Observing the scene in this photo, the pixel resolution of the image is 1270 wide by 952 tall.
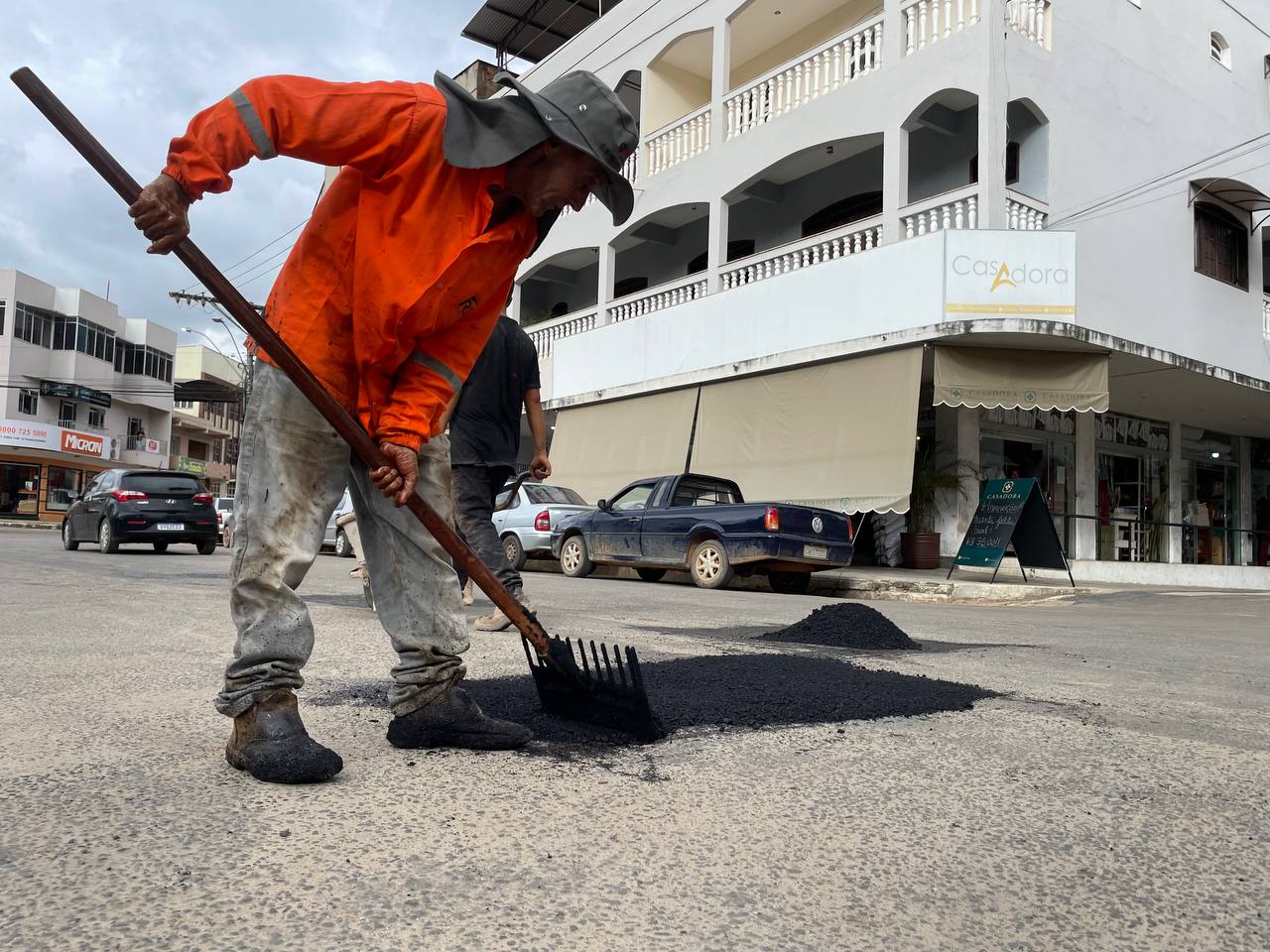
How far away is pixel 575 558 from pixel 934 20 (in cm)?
927

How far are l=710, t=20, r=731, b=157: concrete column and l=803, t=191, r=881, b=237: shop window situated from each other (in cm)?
227

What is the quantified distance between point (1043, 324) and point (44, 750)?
11895mm

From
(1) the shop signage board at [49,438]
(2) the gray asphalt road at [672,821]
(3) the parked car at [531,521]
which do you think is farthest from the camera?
(1) the shop signage board at [49,438]

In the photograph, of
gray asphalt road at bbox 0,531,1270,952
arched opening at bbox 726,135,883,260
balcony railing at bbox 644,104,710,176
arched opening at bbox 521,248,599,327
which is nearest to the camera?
gray asphalt road at bbox 0,531,1270,952

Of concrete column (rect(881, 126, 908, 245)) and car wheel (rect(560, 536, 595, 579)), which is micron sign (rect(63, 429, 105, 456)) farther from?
concrete column (rect(881, 126, 908, 245))

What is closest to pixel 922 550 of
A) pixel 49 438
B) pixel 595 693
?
pixel 595 693

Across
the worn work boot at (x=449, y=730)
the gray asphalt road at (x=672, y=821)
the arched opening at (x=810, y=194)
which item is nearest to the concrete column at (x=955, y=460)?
the arched opening at (x=810, y=194)

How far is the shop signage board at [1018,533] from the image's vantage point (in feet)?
33.7

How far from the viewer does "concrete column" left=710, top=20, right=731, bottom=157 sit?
16953 mm

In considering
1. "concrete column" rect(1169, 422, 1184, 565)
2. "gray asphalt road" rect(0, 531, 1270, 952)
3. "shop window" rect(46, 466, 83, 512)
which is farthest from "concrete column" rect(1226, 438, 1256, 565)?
"shop window" rect(46, 466, 83, 512)

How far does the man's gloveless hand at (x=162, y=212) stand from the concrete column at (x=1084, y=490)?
16.2 metres

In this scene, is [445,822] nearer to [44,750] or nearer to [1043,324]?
[44,750]

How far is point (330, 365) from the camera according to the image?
7.61 ft

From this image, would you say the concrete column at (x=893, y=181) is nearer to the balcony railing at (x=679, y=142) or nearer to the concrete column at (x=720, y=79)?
the concrete column at (x=720, y=79)
